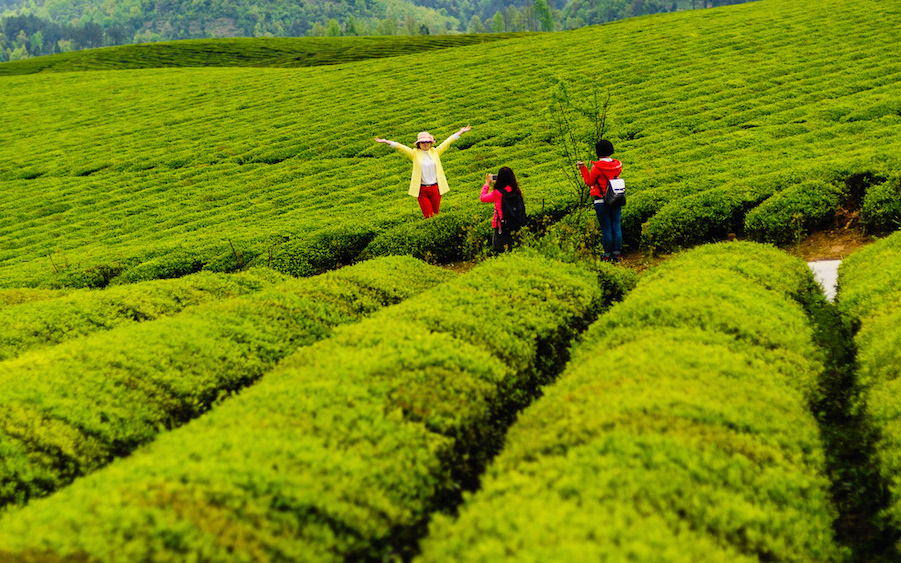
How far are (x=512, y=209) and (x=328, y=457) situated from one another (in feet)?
29.5

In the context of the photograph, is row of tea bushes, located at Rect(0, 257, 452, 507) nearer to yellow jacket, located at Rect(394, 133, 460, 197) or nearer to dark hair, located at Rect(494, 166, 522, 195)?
dark hair, located at Rect(494, 166, 522, 195)

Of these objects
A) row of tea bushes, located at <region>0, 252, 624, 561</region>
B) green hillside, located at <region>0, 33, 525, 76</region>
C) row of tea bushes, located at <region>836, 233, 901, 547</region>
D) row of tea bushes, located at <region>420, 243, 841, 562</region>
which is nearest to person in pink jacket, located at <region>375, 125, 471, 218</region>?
row of tea bushes, located at <region>0, 252, 624, 561</region>

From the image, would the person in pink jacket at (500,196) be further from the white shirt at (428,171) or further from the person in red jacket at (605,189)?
the white shirt at (428,171)

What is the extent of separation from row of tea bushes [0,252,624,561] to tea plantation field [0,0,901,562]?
27 mm

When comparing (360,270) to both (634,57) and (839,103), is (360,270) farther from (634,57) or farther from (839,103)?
(634,57)

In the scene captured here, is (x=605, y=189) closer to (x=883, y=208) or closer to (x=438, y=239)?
(x=438, y=239)

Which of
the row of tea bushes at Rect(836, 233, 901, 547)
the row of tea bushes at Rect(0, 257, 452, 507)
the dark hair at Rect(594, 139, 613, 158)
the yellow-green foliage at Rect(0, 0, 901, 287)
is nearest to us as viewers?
the row of tea bushes at Rect(836, 233, 901, 547)

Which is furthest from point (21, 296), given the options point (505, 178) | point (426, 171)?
point (505, 178)

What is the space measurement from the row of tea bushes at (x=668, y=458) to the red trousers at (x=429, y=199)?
960cm

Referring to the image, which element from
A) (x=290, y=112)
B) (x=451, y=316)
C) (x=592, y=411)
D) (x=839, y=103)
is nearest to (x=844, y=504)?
→ (x=592, y=411)

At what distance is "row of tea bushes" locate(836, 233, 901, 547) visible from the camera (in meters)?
5.86

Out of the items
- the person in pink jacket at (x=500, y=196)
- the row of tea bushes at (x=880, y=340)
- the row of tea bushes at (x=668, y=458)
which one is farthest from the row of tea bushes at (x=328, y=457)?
the person in pink jacket at (x=500, y=196)

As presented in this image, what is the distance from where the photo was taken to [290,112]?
38.9m

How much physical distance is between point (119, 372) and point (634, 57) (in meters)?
36.8
